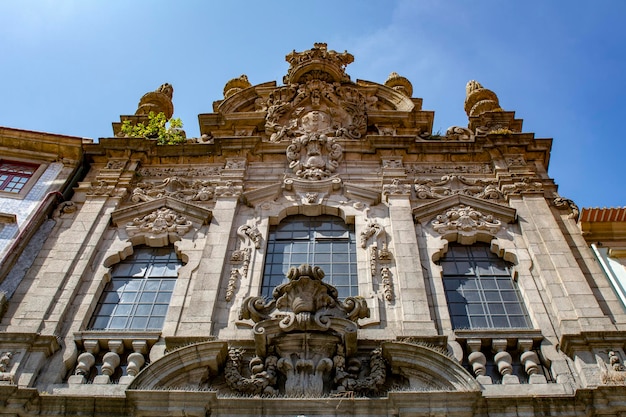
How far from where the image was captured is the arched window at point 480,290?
11398 mm

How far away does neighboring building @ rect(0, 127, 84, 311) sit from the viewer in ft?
41.0

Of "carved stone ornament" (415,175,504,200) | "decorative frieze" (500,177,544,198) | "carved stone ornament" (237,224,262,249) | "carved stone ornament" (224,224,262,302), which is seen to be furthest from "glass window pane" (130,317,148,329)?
"decorative frieze" (500,177,544,198)

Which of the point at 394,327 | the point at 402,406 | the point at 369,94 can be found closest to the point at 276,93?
the point at 369,94

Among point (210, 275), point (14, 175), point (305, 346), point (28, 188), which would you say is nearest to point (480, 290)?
point (305, 346)

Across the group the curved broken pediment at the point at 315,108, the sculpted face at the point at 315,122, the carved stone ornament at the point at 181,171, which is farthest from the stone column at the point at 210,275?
the sculpted face at the point at 315,122

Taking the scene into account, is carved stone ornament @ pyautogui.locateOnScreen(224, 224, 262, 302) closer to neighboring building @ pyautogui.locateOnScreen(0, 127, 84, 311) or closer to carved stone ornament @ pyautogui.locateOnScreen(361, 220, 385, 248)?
carved stone ornament @ pyautogui.locateOnScreen(361, 220, 385, 248)

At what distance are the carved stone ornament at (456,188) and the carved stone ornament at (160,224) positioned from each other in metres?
5.16

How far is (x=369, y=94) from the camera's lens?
19.0 metres

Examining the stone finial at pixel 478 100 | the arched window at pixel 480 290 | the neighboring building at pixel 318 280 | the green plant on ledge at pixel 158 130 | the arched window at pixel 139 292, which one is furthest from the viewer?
the stone finial at pixel 478 100

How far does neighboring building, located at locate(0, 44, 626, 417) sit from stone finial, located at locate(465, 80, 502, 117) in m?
0.10

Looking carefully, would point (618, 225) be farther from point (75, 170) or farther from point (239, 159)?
point (75, 170)

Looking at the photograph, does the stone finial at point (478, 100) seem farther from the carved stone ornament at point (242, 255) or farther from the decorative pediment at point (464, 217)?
the carved stone ornament at point (242, 255)

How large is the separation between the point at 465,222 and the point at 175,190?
257 inches

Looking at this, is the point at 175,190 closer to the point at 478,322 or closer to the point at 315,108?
the point at 315,108
